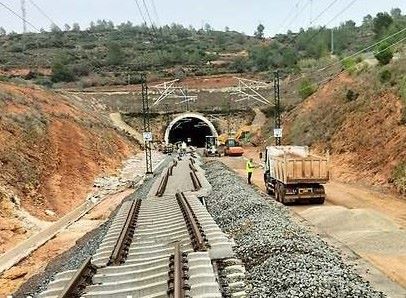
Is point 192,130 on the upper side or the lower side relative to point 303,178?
upper

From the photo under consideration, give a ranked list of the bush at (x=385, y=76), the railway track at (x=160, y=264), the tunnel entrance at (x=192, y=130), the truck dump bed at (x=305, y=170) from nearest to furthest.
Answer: the railway track at (x=160, y=264)
the truck dump bed at (x=305, y=170)
the bush at (x=385, y=76)
the tunnel entrance at (x=192, y=130)

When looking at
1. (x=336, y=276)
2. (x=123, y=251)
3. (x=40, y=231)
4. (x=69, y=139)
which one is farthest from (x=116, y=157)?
(x=336, y=276)

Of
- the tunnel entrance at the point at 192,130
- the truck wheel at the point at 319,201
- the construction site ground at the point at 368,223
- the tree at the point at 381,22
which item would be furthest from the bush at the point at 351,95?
the tree at the point at 381,22

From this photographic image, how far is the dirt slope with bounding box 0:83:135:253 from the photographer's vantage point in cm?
2494

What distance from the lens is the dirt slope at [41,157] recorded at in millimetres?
24938

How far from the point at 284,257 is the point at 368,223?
7410mm

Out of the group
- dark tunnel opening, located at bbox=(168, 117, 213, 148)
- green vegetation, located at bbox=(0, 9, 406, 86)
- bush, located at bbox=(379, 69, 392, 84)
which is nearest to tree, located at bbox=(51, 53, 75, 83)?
green vegetation, located at bbox=(0, 9, 406, 86)

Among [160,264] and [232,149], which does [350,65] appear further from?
[160,264]

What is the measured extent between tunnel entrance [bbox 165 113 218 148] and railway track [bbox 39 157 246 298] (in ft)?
193

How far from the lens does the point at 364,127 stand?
36.7 metres

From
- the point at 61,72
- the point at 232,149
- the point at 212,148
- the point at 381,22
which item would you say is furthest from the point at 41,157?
the point at 61,72

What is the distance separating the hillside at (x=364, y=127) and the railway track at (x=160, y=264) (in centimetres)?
1414

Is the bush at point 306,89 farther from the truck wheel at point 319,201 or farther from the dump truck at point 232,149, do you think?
the truck wheel at point 319,201

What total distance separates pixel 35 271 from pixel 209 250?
7345 millimetres
